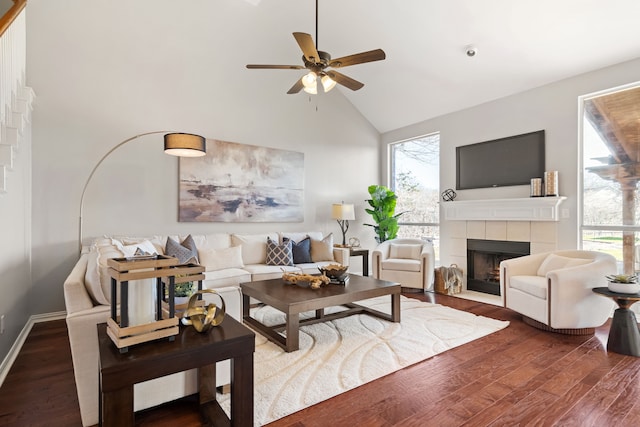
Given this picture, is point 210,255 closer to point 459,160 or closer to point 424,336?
point 424,336

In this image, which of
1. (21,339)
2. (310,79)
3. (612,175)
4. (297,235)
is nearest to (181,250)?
(21,339)

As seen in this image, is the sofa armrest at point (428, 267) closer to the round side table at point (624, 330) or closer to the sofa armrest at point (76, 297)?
the round side table at point (624, 330)

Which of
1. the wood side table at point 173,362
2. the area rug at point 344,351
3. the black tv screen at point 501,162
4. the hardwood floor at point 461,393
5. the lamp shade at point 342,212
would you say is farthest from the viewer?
the lamp shade at point 342,212

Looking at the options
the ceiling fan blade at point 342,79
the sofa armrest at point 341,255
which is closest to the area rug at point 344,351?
the sofa armrest at point 341,255

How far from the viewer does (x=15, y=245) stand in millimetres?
2992

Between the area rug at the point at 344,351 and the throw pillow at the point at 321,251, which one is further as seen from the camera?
the throw pillow at the point at 321,251

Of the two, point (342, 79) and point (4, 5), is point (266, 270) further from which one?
point (4, 5)

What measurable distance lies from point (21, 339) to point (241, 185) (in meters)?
2.98

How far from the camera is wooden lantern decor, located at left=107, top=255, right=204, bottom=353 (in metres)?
1.34

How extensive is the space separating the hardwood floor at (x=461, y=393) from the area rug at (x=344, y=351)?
11 cm

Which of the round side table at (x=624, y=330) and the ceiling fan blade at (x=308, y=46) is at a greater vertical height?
the ceiling fan blade at (x=308, y=46)

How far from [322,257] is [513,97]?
11.8ft

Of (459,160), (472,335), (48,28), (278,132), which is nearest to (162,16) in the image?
(48,28)

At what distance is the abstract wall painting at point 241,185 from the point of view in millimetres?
4664
